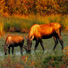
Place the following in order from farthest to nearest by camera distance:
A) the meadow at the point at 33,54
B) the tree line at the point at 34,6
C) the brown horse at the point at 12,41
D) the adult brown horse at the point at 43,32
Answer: the tree line at the point at 34,6, the adult brown horse at the point at 43,32, the brown horse at the point at 12,41, the meadow at the point at 33,54

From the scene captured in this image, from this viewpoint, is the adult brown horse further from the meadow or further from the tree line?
the tree line

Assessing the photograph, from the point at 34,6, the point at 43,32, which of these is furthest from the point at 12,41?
the point at 34,6

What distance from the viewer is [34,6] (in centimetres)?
3447

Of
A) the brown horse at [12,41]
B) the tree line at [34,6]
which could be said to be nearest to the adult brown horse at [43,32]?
the brown horse at [12,41]

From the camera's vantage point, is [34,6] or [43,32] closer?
[43,32]

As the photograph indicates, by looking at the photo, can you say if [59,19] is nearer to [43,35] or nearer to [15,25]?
[15,25]

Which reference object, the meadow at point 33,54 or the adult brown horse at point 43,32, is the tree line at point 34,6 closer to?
the meadow at point 33,54

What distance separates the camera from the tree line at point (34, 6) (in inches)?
1283

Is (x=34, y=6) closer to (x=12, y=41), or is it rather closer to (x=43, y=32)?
(x=43, y=32)

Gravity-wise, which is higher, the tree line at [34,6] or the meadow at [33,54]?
the meadow at [33,54]

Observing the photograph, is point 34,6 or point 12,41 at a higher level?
point 12,41

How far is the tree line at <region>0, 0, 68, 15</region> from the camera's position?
3259cm

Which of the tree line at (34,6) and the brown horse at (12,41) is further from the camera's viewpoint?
the tree line at (34,6)

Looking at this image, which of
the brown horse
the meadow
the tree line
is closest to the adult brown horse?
the meadow
